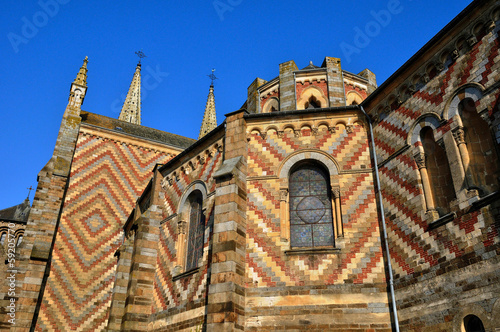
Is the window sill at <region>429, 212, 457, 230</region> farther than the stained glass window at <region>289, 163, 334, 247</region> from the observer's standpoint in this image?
No

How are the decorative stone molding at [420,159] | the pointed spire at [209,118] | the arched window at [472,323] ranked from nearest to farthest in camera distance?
1. the arched window at [472,323]
2. the decorative stone molding at [420,159]
3. the pointed spire at [209,118]

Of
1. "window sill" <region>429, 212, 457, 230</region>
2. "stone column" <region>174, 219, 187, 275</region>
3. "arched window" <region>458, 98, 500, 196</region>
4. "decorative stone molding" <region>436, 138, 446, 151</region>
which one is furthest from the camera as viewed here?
"stone column" <region>174, 219, 187, 275</region>

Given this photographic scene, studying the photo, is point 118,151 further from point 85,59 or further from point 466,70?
point 466,70

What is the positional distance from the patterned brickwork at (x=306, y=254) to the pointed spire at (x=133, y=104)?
129 feet

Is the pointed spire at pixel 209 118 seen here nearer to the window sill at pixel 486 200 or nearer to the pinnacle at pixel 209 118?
the pinnacle at pixel 209 118

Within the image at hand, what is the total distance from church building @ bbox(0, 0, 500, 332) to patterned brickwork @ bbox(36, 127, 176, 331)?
2.45 meters

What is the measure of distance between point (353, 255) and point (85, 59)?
24.0m

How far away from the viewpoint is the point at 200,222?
559 inches

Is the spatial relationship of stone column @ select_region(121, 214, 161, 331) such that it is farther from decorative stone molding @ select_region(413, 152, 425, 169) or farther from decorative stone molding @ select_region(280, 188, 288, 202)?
decorative stone molding @ select_region(413, 152, 425, 169)

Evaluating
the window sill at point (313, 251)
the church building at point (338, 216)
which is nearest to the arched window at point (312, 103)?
the church building at point (338, 216)

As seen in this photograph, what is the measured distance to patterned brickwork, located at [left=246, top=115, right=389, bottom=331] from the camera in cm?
1095

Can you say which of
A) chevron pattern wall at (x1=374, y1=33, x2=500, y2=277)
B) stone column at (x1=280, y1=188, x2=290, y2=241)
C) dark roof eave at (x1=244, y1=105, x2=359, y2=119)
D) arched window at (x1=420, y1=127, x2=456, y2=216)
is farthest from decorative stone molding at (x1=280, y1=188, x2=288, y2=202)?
arched window at (x1=420, y1=127, x2=456, y2=216)

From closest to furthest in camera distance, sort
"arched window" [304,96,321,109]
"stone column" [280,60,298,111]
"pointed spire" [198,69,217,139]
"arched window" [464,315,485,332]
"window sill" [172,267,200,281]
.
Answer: "arched window" [464,315,485,332] < "window sill" [172,267,200,281] < "stone column" [280,60,298,111] < "arched window" [304,96,321,109] < "pointed spire" [198,69,217,139]

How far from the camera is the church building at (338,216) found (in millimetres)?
9391
